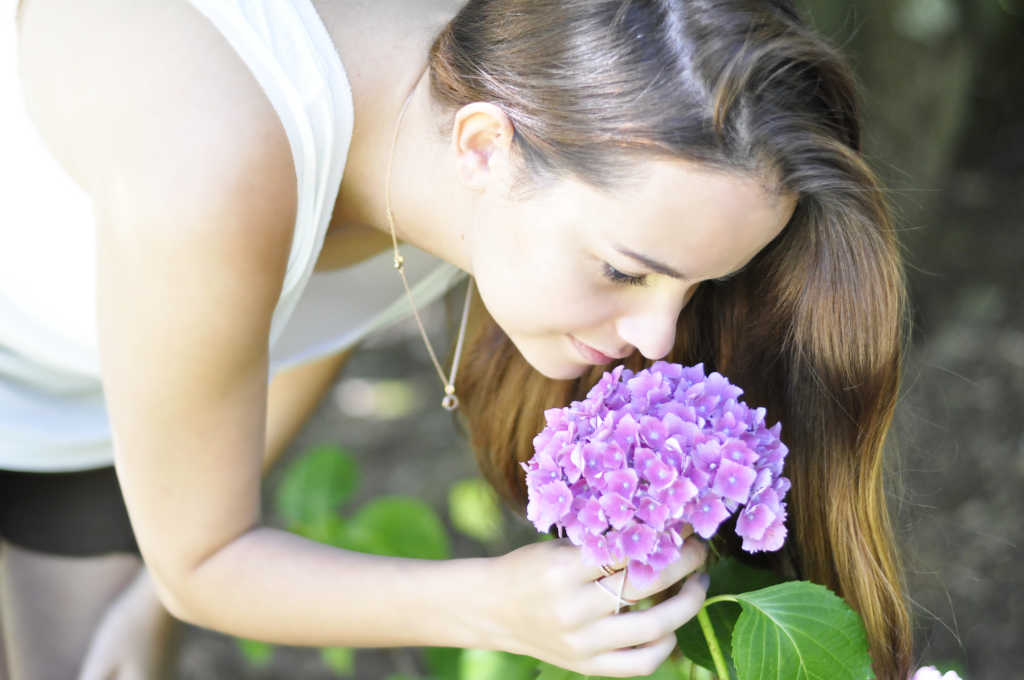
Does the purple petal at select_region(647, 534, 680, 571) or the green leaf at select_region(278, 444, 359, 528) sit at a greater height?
the purple petal at select_region(647, 534, 680, 571)

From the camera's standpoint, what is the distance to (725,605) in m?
1.20

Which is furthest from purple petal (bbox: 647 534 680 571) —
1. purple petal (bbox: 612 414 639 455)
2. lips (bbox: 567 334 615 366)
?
lips (bbox: 567 334 615 366)

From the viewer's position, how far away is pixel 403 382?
11.6ft

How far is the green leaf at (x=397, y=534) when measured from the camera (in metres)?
1.87

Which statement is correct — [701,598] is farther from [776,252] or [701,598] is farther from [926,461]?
[926,461]

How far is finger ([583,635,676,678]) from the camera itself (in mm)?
1022

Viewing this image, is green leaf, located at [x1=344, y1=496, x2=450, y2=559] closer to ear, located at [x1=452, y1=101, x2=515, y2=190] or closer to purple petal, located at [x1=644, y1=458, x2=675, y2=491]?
ear, located at [x1=452, y1=101, x2=515, y2=190]

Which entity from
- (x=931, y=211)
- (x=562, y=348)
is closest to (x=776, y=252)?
(x=562, y=348)

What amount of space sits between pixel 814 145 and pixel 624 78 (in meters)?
0.25

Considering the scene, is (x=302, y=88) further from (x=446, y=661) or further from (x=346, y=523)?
(x=446, y=661)

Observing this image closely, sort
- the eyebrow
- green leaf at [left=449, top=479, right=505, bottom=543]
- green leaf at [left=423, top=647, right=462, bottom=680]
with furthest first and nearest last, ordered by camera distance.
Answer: green leaf at [left=449, top=479, right=505, bottom=543] → green leaf at [left=423, top=647, right=462, bottom=680] → the eyebrow

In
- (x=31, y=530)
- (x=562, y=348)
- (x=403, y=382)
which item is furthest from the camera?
(x=403, y=382)

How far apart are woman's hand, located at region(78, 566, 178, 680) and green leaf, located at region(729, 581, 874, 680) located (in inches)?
51.5

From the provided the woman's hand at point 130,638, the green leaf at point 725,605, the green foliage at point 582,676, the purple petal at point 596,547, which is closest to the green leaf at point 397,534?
the woman's hand at point 130,638
